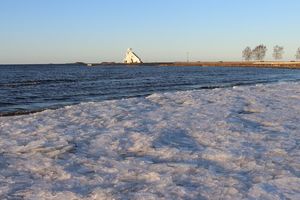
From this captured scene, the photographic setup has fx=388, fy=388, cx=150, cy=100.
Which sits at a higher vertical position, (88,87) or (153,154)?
(153,154)

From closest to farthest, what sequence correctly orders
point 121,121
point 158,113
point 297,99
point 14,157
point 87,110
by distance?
point 14,157 < point 121,121 < point 158,113 < point 87,110 < point 297,99

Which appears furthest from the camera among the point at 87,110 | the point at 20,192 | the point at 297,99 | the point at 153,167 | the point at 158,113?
the point at 297,99

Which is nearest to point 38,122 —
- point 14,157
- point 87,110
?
point 87,110

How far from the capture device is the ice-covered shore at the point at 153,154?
6328 millimetres

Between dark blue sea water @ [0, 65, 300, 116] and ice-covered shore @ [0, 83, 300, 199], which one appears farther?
dark blue sea water @ [0, 65, 300, 116]

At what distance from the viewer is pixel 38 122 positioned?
11.6 meters

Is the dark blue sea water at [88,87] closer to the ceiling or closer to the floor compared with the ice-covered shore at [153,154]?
closer to the floor

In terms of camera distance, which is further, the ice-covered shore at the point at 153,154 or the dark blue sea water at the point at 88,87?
the dark blue sea water at the point at 88,87

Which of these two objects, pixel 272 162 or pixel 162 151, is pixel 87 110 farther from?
pixel 272 162

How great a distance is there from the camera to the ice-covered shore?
20.8ft

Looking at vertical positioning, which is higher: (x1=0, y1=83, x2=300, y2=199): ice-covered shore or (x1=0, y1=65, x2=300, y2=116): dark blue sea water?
(x1=0, y1=83, x2=300, y2=199): ice-covered shore

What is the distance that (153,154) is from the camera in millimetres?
8156

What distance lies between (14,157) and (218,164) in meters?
4.20

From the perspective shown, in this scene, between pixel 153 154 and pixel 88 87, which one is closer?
pixel 153 154
